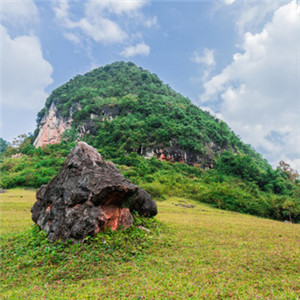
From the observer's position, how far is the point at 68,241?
231 inches

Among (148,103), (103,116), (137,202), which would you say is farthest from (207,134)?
(137,202)

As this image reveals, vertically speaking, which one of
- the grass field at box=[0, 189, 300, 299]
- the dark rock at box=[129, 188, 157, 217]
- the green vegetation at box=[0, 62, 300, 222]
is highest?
the green vegetation at box=[0, 62, 300, 222]

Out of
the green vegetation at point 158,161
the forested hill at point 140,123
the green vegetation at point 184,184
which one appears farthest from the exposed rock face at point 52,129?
the green vegetation at point 184,184

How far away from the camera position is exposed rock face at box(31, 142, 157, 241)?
6.11 m

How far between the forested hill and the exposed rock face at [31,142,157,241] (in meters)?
38.9

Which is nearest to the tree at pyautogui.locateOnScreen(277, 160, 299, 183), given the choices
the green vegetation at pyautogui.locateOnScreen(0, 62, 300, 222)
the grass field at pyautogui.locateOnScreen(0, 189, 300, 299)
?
the green vegetation at pyautogui.locateOnScreen(0, 62, 300, 222)

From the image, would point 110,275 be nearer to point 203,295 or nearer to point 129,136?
point 203,295

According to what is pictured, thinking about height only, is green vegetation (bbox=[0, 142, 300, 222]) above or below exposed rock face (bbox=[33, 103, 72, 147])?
below

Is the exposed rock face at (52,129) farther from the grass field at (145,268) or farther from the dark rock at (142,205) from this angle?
the grass field at (145,268)

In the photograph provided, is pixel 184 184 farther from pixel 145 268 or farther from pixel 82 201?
pixel 145 268

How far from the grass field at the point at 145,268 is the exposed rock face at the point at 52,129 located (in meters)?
67.4

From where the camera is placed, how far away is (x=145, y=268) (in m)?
5.07

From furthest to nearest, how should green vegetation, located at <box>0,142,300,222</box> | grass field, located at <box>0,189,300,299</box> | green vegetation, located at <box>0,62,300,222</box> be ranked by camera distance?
green vegetation, located at <box>0,62,300,222</box> → green vegetation, located at <box>0,142,300,222</box> → grass field, located at <box>0,189,300,299</box>

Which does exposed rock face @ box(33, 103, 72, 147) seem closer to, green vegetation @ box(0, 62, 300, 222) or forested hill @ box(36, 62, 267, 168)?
forested hill @ box(36, 62, 267, 168)
